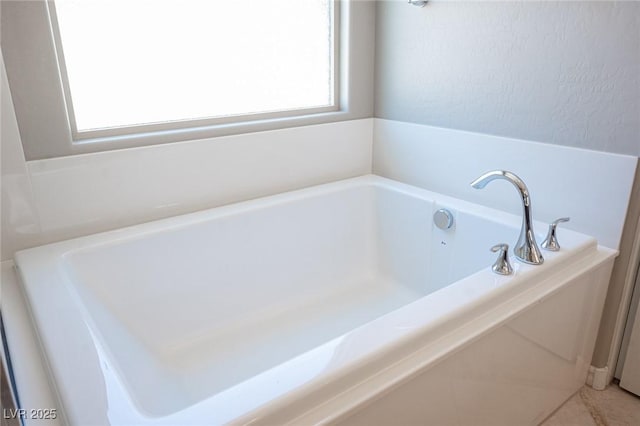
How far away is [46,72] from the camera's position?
1324mm

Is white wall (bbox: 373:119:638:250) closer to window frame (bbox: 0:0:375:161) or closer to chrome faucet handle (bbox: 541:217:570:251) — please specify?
chrome faucet handle (bbox: 541:217:570:251)

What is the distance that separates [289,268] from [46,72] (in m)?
1.06

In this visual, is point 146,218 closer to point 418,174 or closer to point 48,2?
point 48,2

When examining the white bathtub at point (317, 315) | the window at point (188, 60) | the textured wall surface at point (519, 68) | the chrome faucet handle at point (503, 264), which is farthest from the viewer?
the window at point (188, 60)

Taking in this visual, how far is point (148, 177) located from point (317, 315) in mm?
812

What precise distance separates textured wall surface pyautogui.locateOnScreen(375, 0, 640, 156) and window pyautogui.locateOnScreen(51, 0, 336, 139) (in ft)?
1.12

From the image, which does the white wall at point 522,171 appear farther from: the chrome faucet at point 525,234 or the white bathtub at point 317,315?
the chrome faucet at point 525,234

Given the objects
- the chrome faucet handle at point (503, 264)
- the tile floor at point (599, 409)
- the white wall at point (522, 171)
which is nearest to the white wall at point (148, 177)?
the white wall at point (522, 171)

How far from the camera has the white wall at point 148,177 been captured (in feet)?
4.45

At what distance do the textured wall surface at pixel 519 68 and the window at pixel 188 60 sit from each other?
342mm

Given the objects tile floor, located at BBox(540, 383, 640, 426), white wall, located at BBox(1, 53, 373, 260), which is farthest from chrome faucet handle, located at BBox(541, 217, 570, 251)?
white wall, located at BBox(1, 53, 373, 260)

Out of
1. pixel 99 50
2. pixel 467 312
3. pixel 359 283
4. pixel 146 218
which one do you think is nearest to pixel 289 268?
pixel 359 283

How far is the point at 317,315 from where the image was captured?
1770 millimetres

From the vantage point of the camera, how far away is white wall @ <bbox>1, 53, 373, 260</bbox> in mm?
1356
